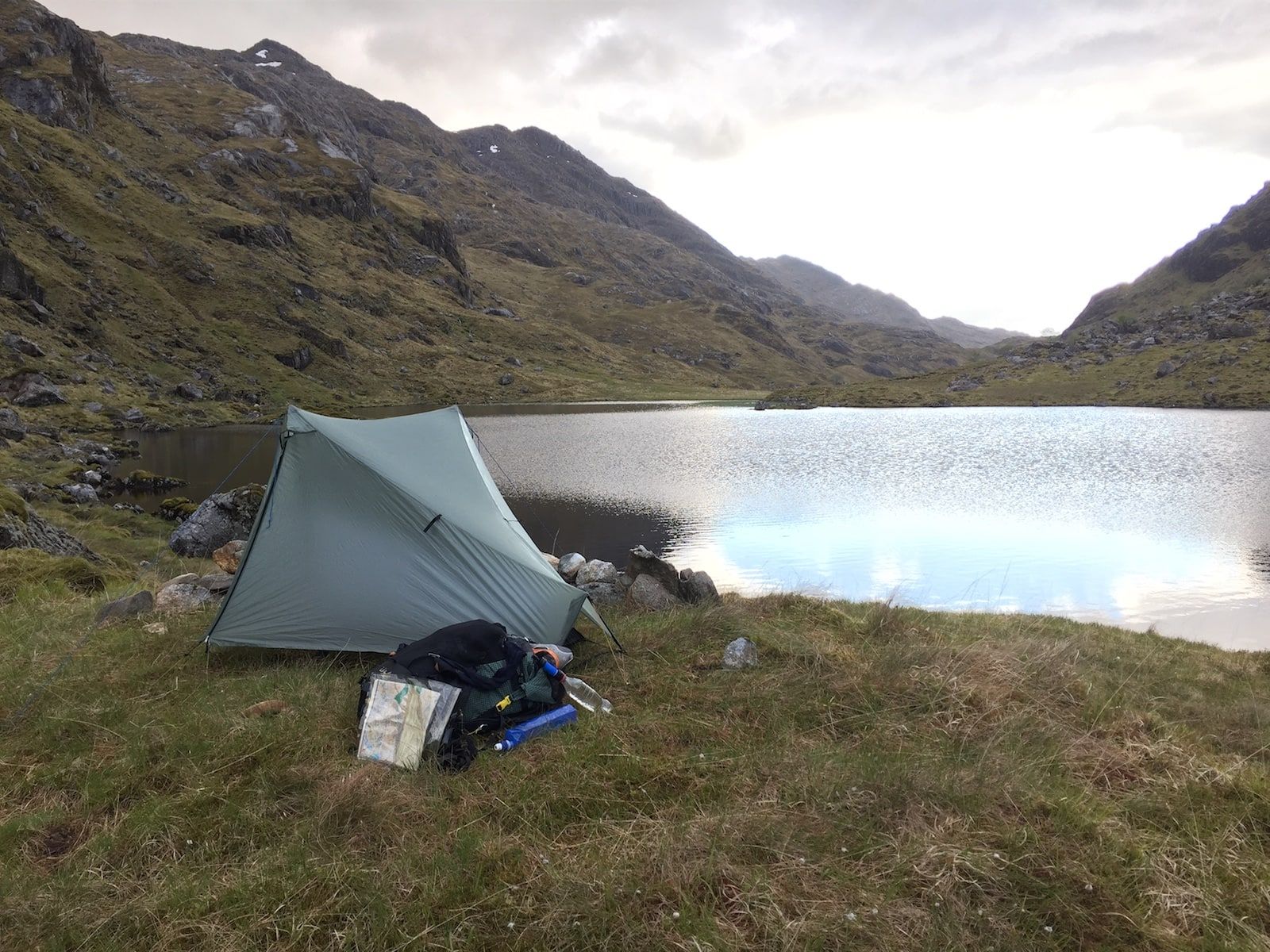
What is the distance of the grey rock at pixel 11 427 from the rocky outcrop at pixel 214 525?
22026 mm

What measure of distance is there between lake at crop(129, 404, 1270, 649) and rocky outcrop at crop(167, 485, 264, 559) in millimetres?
8746

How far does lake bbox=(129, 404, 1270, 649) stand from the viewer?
17266mm

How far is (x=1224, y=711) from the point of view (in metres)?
7.60

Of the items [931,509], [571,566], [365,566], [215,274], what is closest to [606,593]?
[571,566]

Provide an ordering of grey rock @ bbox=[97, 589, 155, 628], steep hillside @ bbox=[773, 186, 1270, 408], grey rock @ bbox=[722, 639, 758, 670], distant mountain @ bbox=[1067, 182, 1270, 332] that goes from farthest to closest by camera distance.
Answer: distant mountain @ bbox=[1067, 182, 1270, 332], steep hillside @ bbox=[773, 186, 1270, 408], grey rock @ bbox=[97, 589, 155, 628], grey rock @ bbox=[722, 639, 758, 670]

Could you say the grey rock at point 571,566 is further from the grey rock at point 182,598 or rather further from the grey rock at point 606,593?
the grey rock at point 182,598

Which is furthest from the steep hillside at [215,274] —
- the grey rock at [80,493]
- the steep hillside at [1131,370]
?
the steep hillside at [1131,370]

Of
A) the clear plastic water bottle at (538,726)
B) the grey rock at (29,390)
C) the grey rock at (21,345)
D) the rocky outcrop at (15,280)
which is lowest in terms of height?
the clear plastic water bottle at (538,726)

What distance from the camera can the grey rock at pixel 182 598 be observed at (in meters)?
10.4

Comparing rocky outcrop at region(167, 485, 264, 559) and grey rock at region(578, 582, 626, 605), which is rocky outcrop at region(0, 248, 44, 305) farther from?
grey rock at region(578, 582, 626, 605)

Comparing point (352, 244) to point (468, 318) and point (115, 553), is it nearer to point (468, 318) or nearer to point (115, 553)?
point (468, 318)

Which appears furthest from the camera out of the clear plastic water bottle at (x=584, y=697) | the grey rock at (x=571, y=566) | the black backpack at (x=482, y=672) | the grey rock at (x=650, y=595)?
the grey rock at (x=571, y=566)

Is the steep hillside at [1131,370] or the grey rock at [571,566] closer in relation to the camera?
the grey rock at [571,566]

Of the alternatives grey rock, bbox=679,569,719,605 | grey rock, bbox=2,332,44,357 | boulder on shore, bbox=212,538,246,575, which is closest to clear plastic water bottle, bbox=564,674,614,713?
grey rock, bbox=679,569,719,605
